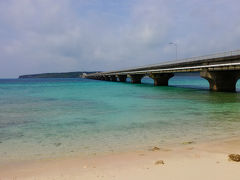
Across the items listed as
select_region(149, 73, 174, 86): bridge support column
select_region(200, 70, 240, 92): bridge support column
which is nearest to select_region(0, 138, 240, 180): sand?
select_region(200, 70, 240, 92): bridge support column

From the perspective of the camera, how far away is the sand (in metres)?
5.21

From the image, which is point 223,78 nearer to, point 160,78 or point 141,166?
point 160,78

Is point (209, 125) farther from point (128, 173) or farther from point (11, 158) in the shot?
point (11, 158)

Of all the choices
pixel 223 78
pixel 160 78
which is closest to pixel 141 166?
pixel 223 78

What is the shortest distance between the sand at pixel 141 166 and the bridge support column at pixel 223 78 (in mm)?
26839

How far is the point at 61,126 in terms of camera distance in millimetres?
11844

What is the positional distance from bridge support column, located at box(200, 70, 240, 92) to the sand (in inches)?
1057

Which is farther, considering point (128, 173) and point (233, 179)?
point (128, 173)

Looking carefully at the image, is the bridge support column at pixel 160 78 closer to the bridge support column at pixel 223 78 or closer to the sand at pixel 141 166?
the bridge support column at pixel 223 78

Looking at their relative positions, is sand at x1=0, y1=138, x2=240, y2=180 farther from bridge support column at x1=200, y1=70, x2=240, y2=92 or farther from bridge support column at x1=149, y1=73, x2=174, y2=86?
bridge support column at x1=149, y1=73, x2=174, y2=86

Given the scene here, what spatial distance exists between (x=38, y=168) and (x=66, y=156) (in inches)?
45.6

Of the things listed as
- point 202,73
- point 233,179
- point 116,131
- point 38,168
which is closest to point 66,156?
point 38,168

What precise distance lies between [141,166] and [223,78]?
1212 inches

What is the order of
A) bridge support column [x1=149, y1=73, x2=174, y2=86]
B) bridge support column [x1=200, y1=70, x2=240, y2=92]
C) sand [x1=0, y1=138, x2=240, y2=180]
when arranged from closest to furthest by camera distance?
sand [x1=0, y1=138, x2=240, y2=180] → bridge support column [x1=200, y1=70, x2=240, y2=92] → bridge support column [x1=149, y1=73, x2=174, y2=86]
